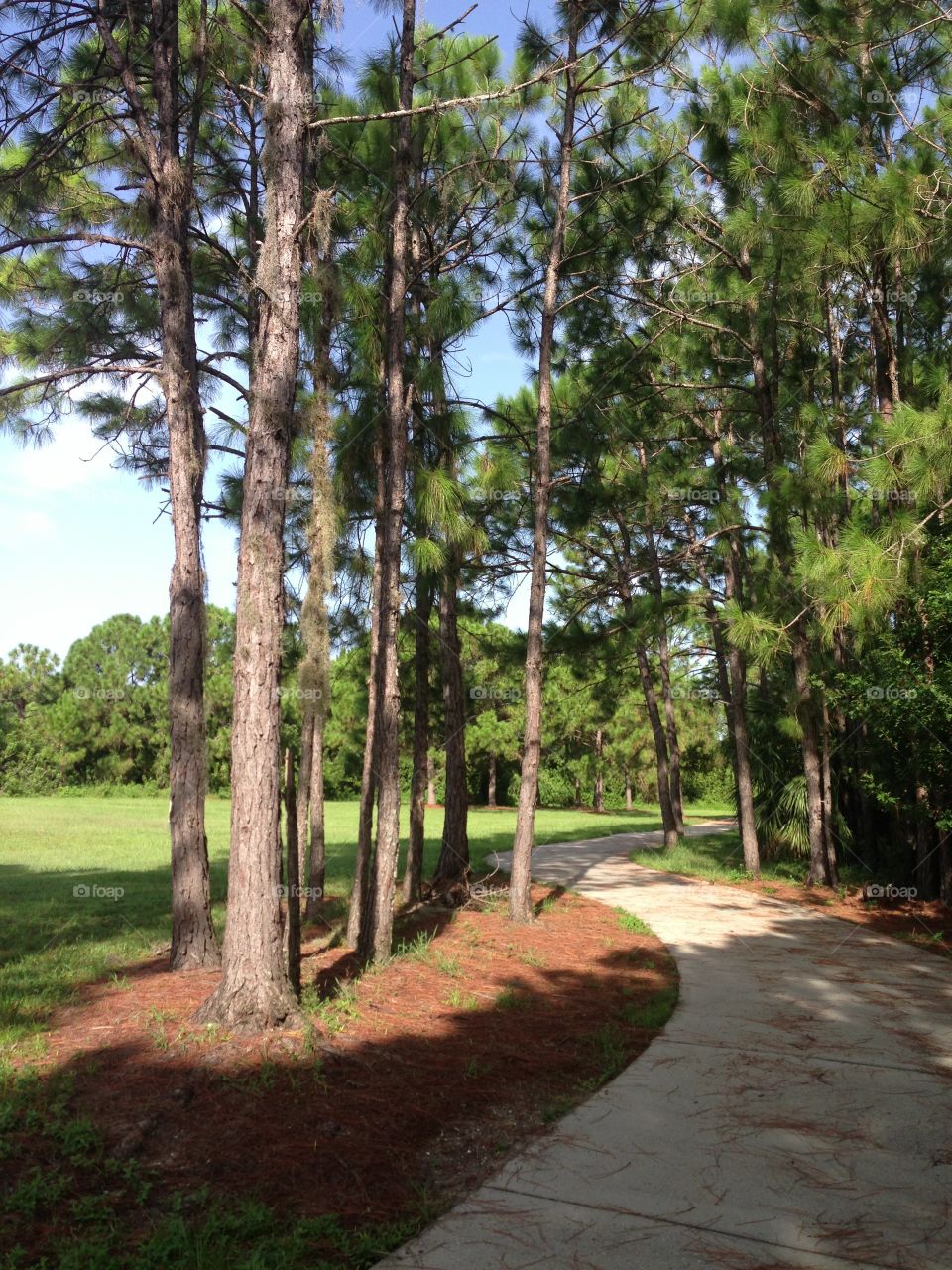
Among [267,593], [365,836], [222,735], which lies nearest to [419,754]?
[365,836]

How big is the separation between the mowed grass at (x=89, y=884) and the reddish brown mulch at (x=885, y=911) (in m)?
5.43

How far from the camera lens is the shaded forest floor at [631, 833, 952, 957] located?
9967mm

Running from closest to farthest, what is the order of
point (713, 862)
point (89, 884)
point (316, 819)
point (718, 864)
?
point (316, 819)
point (89, 884)
point (718, 864)
point (713, 862)

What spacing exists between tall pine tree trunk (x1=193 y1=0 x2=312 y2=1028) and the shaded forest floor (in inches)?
242

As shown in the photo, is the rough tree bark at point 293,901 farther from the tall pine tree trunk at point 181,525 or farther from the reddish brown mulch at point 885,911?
the reddish brown mulch at point 885,911

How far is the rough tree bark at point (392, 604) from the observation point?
25.3ft

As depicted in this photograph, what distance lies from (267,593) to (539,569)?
16.6ft

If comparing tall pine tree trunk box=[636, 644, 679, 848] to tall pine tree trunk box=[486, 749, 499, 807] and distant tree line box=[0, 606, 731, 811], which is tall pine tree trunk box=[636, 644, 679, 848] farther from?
tall pine tree trunk box=[486, 749, 499, 807]

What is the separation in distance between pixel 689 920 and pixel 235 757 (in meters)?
6.43

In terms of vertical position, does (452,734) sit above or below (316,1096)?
above

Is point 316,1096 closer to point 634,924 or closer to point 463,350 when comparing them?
point 634,924

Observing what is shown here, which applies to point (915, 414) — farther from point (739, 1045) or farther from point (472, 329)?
point (739, 1045)

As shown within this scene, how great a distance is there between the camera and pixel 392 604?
808 centimetres

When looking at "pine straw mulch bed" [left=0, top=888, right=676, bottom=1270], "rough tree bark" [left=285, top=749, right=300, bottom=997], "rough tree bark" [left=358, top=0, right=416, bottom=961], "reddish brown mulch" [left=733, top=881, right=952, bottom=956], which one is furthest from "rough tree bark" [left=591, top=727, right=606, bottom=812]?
"rough tree bark" [left=285, top=749, right=300, bottom=997]
